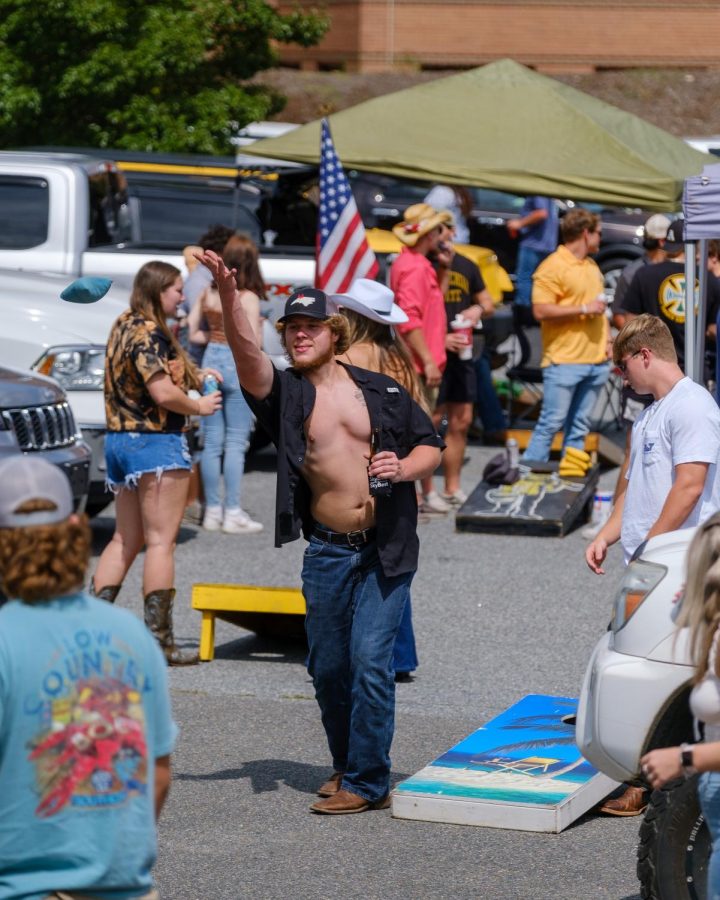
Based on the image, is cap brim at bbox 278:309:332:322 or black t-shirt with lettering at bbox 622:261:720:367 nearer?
cap brim at bbox 278:309:332:322

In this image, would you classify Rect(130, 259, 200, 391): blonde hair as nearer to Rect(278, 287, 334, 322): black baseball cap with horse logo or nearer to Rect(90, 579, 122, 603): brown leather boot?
Rect(90, 579, 122, 603): brown leather boot

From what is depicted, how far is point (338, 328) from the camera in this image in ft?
Result: 18.4

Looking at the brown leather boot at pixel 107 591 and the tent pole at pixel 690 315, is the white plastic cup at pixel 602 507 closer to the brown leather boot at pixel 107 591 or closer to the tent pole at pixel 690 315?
the tent pole at pixel 690 315

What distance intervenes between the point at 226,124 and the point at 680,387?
1525 centimetres

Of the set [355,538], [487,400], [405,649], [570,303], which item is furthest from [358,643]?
[487,400]

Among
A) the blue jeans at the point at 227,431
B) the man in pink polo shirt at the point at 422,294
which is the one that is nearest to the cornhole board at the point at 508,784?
the blue jeans at the point at 227,431

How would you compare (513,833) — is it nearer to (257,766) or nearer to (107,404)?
(257,766)

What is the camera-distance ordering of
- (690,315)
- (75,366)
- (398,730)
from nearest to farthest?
(398,730)
(690,315)
(75,366)

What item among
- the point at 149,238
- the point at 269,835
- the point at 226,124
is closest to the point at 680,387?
the point at 269,835

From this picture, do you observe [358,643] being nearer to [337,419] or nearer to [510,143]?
[337,419]

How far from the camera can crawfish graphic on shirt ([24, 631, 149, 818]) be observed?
2.98 meters

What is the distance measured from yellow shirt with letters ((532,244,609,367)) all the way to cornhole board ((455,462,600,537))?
0.80 meters

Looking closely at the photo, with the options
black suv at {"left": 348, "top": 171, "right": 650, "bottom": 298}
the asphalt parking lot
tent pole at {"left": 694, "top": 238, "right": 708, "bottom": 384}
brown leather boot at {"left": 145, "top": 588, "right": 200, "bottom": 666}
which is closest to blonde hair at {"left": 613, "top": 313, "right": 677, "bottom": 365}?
the asphalt parking lot

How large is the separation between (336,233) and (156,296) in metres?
3.82
